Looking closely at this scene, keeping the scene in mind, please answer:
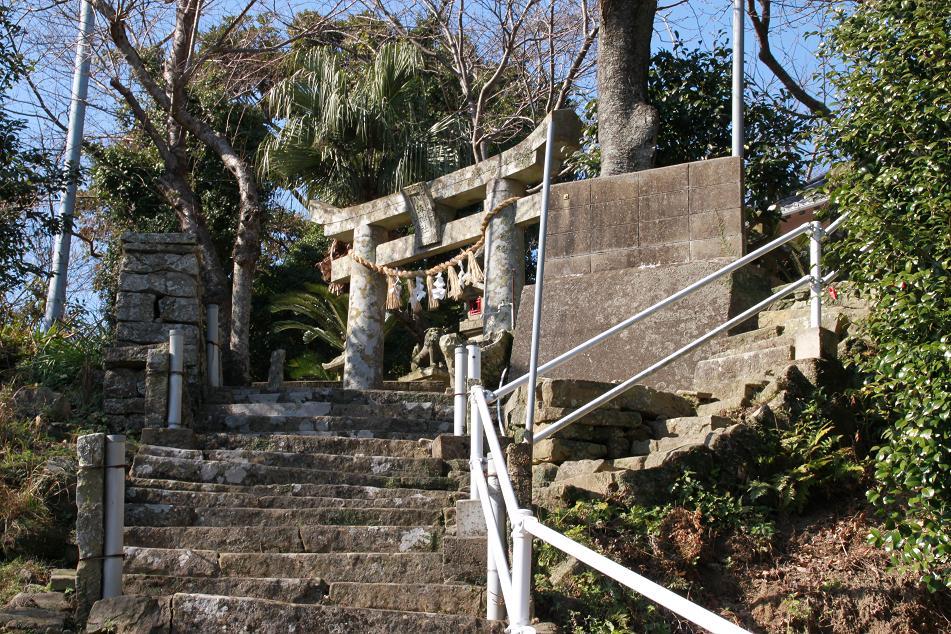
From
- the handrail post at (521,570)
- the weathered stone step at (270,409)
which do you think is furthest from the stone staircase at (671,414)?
the handrail post at (521,570)

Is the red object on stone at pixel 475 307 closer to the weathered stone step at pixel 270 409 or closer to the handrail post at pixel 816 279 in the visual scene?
the weathered stone step at pixel 270 409

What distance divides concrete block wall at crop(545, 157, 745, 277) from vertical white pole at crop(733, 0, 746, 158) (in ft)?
4.60

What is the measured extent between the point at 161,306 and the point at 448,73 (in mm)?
9784

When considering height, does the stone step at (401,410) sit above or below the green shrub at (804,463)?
above

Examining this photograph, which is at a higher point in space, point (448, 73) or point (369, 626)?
point (448, 73)

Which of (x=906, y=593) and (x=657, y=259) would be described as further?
(x=657, y=259)

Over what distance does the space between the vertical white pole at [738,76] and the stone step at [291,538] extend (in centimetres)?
601

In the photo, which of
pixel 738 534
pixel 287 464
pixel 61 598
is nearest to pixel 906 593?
pixel 738 534

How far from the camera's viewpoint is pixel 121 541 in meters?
5.70

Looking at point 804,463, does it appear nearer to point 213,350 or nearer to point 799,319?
point 799,319

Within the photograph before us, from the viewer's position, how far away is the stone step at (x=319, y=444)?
7.81 metres

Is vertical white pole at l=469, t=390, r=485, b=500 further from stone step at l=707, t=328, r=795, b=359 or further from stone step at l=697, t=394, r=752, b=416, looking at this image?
stone step at l=707, t=328, r=795, b=359

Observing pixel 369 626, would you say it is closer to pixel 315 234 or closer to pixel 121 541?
pixel 121 541

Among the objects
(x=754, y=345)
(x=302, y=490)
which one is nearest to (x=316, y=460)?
(x=302, y=490)
